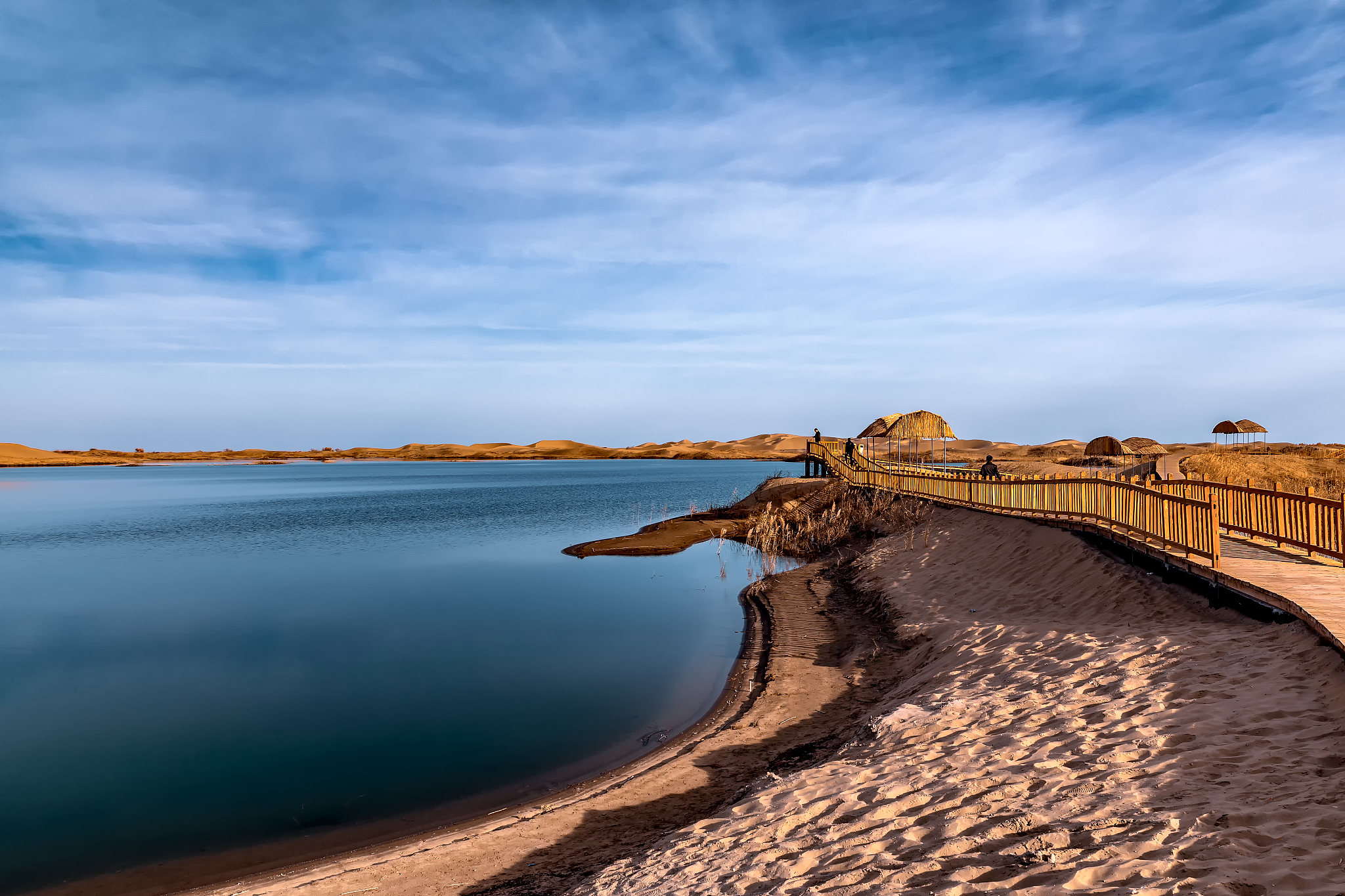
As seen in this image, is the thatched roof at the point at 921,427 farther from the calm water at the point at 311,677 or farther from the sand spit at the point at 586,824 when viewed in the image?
the sand spit at the point at 586,824

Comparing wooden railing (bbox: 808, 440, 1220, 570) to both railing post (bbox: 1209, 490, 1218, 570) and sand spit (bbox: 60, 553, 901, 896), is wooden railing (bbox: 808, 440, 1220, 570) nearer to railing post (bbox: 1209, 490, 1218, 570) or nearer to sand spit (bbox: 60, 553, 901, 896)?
railing post (bbox: 1209, 490, 1218, 570)

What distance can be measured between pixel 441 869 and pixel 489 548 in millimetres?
28564

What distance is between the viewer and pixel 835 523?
3012 centimetres

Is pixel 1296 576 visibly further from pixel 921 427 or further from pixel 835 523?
pixel 921 427

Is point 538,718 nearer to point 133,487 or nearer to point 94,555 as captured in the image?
point 94,555

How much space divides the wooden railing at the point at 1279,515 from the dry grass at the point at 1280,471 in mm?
12597

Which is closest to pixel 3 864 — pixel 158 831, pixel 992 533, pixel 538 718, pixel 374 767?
pixel 158 831

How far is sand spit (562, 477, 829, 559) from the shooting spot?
31.3 metres

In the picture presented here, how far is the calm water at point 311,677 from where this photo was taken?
963cm

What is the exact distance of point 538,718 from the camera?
41.3 ft

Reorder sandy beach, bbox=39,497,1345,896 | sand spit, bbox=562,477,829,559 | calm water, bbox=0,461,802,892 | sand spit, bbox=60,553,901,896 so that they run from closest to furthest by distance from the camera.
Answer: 1. sandy beach, bbox=39,497,1345,896
2. sand spit, bbox=60,553,901,896
3. calm water, bbox=0,461,802,892
4. sand spit, bbox=562,477,829,559

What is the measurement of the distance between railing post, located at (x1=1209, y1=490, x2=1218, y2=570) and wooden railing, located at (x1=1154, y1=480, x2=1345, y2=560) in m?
0.32

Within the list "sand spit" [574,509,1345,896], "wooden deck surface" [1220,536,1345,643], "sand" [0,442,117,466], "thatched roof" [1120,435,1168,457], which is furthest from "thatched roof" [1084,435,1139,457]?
"sand" [0,442,117,466]

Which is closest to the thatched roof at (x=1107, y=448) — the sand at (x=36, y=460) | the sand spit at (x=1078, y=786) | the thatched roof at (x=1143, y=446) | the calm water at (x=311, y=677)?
the thatched roof at (x=1143, y=446)
